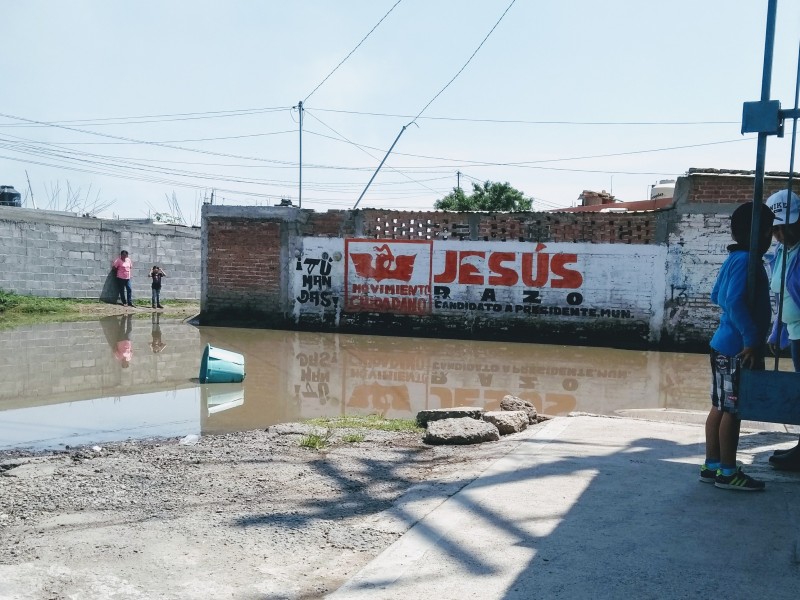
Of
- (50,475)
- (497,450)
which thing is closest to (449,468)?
(497,450)

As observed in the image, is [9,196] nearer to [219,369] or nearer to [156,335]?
[156,335]

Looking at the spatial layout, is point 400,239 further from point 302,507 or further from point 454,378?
point 302,507

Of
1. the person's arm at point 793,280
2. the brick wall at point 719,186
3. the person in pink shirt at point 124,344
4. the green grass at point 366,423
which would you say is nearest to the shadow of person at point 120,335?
the person in pink shirt at point 124,344

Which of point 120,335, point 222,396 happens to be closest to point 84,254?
point 120,335

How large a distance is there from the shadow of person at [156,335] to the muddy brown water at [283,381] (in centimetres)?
4

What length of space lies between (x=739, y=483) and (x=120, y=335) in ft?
40.5

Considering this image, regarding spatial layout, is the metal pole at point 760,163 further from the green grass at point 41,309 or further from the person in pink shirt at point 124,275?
the person in pink shirt at point 124,275

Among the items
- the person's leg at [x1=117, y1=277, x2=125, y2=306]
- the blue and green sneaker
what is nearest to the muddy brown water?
the blue and green sneaker

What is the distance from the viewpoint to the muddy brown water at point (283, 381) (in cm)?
715

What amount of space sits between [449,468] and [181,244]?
20.0 metres

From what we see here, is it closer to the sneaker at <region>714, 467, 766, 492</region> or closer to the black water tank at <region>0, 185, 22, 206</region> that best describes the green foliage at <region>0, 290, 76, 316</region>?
the black water tank at <region>0, 185, 22, 206</region>

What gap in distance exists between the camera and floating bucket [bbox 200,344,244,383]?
29.5ft

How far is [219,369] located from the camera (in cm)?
901

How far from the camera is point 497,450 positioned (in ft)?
17.0
